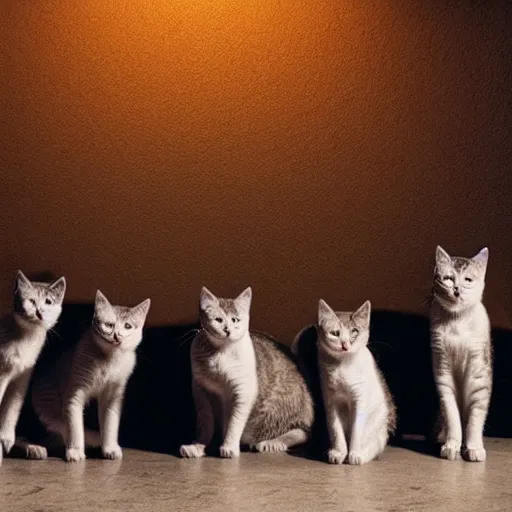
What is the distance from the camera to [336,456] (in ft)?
8.80

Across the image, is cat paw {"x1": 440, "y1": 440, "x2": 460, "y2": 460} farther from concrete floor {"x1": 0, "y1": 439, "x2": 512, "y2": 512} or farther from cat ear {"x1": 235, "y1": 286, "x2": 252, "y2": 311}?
cat ear {"x1": 235, "y1": 286, "x2": 252, "y2": 311}

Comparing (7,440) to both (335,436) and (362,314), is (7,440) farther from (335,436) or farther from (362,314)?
(362,314)

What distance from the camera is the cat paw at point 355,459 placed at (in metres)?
2.66

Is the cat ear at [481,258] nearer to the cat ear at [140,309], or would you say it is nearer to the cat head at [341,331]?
the cat head at [341,331]

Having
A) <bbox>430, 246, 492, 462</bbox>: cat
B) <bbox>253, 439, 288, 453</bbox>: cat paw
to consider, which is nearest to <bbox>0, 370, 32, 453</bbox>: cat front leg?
<bbox>253, 439, 288, 453</bbox>: cat paw

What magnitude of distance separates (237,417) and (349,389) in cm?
35

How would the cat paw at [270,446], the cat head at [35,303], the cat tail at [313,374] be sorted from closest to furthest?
1. the cat head at [35,303]
2. the cat paw at [270,446]
3. the cat tail at [313,374]

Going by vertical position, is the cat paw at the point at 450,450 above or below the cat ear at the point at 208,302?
below

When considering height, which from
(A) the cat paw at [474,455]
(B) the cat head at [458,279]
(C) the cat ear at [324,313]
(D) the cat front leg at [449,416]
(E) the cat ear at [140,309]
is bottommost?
(A) the cat paw at [474,455]

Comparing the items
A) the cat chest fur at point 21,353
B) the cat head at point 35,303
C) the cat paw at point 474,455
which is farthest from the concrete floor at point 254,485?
the cat head at point 35,303

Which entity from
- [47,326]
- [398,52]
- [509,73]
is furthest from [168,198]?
[509,73]

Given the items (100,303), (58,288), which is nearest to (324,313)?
(100,303)

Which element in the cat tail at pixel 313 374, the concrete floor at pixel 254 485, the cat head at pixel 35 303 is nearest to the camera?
the concrete floor at pixel 254 485

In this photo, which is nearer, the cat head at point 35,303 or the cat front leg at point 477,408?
the cat head at point 35,303
